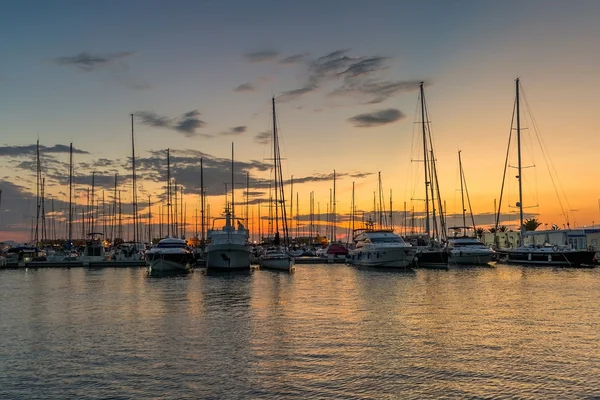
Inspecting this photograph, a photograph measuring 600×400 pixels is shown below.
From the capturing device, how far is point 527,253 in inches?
3155

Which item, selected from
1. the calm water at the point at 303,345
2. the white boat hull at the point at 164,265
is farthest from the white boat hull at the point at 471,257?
the white boat hull at the point at 164,265

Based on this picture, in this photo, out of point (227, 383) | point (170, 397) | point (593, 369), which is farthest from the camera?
point (593, 369)

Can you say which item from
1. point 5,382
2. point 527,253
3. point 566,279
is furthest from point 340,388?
point 527,253

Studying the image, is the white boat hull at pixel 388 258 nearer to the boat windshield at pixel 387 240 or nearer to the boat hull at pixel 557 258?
Answer: the boat windshield at pixel 387 240

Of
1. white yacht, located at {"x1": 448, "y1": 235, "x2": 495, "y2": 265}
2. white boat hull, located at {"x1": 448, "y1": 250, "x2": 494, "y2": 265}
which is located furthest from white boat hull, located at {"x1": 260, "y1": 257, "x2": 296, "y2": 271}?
white boat hull, located at {"x1": 448, "y1": 250, "x2": 494, "y2": 265}

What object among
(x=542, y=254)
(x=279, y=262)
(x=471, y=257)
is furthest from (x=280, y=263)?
(x=542, y=254)

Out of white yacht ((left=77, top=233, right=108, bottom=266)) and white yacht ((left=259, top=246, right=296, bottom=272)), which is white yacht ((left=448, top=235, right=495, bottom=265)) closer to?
white yacht ((left=259, top=246, right=296, bottom=272))

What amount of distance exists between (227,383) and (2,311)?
24377 mm

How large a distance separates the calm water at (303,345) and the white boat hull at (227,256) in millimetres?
25624

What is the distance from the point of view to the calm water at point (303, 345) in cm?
1667

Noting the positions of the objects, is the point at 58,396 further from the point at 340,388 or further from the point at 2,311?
the point at 2,311

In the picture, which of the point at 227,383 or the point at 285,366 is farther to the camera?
the point at 285,366

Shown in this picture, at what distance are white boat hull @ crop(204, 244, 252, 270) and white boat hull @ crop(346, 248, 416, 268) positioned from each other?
18713 millimetres

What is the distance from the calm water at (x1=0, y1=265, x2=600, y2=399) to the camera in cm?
1667
